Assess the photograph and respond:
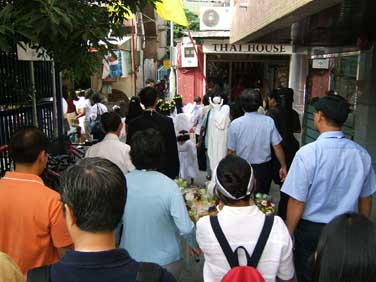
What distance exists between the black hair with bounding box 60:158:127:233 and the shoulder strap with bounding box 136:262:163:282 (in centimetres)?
18

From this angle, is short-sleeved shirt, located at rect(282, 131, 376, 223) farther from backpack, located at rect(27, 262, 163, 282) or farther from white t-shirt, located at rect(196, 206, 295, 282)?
backpack, located at rect(27, 262, 163, 282)

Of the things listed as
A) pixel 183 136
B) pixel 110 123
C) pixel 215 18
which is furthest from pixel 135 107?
pixel 215 18

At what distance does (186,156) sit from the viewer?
766 centimetres

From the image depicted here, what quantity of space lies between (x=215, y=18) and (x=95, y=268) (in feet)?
51.7

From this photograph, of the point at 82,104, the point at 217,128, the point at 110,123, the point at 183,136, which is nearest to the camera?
the point at 110,123

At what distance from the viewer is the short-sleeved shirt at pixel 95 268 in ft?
4.55

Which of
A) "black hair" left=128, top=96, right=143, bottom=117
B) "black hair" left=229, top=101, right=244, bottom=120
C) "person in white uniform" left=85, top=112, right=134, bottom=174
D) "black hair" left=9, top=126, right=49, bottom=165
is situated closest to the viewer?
"black hair" left=9, top=126, right=49, bottom=165

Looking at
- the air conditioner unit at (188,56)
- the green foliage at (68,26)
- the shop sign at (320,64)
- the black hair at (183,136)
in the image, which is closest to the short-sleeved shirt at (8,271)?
the green foliage at (68,26)

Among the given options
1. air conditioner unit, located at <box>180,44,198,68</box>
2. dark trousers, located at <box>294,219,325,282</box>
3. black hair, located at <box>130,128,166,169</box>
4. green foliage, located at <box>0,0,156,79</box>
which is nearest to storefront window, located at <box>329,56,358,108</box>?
dark trousers, located at <box>294,219,325,282</box>

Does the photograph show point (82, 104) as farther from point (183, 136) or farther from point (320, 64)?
point (320, 64)

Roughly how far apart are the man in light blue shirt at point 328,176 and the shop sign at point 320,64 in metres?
4.89

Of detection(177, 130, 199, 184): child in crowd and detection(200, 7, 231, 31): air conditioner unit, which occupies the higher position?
detection(200, 7, 231, 31): air conditioner unit

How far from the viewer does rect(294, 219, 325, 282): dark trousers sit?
3090 mm

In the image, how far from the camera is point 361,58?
18.5 ft
